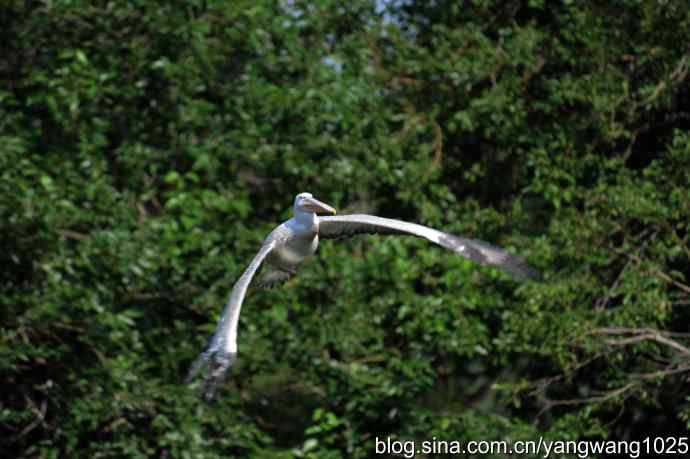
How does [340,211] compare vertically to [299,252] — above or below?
below

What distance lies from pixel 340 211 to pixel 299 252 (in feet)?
9.49

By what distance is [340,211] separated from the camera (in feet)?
31.8

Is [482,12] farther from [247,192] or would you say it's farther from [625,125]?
[247,192]

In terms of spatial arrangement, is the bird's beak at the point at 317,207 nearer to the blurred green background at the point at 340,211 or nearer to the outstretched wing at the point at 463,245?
the outstretched wing at the point at 463,245

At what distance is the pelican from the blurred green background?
84.6 inches

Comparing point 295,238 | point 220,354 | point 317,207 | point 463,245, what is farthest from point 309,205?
point 220,354

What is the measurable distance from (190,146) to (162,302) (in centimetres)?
112

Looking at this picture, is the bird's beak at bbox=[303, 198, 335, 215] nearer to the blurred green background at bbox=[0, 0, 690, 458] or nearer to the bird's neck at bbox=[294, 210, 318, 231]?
the bird's neck at bbox=[294, 210, 318, 231]

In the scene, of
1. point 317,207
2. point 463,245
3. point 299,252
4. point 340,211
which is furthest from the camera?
point 340,211

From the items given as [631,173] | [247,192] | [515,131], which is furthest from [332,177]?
[631,173]

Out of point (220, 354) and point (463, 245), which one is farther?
point (463, 245)

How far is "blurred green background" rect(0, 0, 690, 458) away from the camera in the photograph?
894 centimetres

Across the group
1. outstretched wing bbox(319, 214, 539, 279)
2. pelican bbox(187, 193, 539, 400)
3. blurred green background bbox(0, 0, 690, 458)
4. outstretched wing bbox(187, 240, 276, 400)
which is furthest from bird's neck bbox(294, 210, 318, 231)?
blurred green background bbox(0, 0, 690, 458)

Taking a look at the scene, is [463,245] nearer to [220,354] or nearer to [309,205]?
[309,205]
